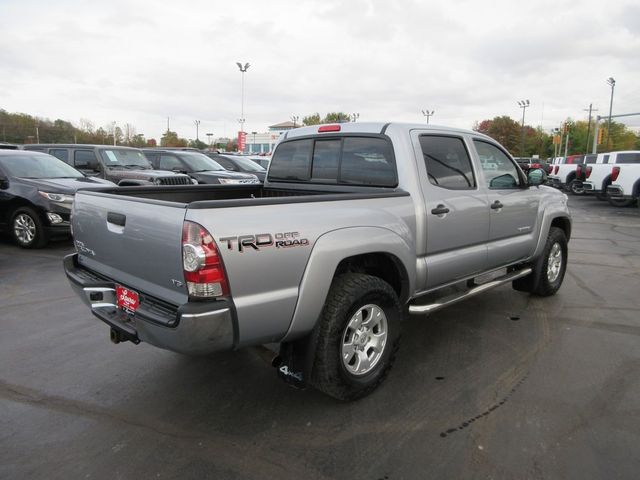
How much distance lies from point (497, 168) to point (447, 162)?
0.97 meters

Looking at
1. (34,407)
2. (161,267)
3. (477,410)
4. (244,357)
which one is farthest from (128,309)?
(477,410)

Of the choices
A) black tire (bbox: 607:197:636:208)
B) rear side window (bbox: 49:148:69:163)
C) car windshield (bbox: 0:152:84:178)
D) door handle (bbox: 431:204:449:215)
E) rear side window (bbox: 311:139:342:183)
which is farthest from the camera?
black tire (bbox: 607:197:636:208)

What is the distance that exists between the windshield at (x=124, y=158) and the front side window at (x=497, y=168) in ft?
31.4

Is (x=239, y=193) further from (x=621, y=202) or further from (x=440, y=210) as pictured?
(x=621, y=202)

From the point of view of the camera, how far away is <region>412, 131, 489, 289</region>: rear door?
3811 mm

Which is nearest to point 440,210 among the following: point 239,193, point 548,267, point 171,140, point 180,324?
point 239,193

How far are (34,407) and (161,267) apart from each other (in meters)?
1.50

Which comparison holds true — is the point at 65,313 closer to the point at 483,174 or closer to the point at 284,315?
the point at 284,315

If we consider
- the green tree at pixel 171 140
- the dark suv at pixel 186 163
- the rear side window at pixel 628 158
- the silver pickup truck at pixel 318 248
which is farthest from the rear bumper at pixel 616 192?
the green tree at pixel 171 140

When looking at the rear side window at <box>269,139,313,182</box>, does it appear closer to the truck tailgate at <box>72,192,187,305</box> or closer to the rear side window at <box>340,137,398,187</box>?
the rear side window at <box>340,137,398,187</box>

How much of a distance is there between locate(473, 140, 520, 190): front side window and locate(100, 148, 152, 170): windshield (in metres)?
9.57

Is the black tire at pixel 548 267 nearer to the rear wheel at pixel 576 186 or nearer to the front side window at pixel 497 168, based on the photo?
the front side window at pixel 497 168

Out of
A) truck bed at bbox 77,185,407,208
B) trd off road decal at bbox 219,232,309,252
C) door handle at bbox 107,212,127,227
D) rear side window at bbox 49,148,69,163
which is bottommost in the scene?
trd off road decal at bbox 219,232,309,252

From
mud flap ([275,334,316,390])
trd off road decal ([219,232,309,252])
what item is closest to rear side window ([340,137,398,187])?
trd off road decal ([219,232,309,252])
